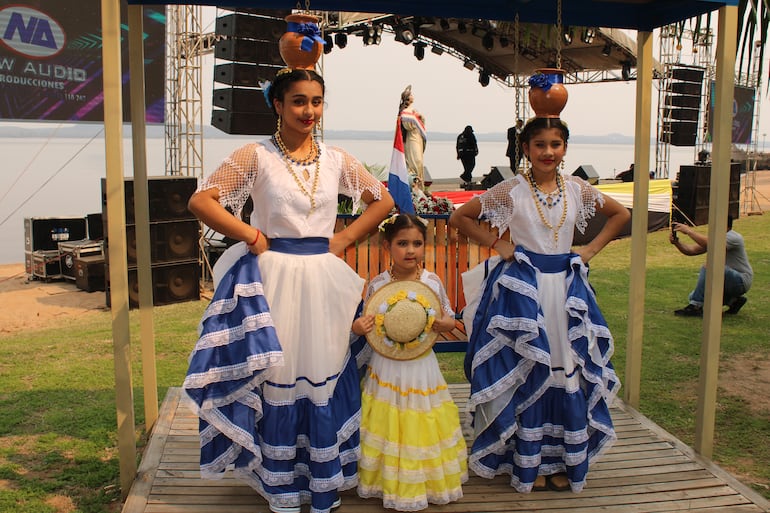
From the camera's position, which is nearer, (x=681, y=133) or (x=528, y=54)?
(x=681, y=133)

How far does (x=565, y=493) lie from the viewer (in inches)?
133

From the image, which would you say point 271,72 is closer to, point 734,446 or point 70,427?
point 70,427

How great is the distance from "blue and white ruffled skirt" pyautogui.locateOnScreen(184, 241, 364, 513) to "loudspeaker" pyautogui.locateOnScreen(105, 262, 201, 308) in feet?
19.6

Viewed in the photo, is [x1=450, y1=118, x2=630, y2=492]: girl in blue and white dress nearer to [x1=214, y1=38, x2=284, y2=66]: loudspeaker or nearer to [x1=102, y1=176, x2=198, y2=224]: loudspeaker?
[x1=102, y1=176, x2=198, y2=224]: loudspeaker

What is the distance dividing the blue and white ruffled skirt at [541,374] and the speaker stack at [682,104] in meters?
14.7

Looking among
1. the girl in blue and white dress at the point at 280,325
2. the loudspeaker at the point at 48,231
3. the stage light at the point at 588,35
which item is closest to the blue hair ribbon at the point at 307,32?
the girl in blue and white dress at the point at 280,325

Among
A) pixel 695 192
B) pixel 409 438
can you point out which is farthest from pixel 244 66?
pixel 695 192

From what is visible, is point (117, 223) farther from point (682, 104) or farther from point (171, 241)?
point (682, 104)

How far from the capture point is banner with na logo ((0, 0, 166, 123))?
9.91 meters

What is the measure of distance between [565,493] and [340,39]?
53.6 feet

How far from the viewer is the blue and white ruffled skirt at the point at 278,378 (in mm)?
2975

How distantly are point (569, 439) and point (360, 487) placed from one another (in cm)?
98

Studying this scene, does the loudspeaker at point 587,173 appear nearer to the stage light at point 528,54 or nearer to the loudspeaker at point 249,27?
the stage light at point 528,54

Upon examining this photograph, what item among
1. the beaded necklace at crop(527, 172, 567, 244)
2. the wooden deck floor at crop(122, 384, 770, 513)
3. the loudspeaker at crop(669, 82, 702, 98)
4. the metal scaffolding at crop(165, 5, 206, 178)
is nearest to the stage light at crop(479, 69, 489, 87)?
the loudspeaker at crop(669, 82, 702, 98)
